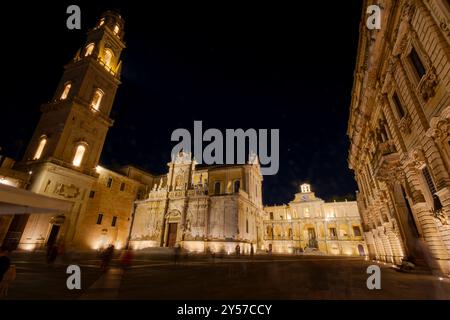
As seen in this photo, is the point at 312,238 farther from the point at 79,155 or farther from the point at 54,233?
the point at 79,155

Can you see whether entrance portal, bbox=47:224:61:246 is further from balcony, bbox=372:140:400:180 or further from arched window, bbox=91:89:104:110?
balcony, bbox=372:140:400:180

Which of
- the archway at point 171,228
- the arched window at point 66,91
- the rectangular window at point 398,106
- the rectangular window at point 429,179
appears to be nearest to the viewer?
the rectangular window at point 429,179

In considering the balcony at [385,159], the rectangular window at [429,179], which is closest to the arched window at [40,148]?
the balcony at [385,159]

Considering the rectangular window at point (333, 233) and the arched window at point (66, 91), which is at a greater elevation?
the arched window at point (66, 91)

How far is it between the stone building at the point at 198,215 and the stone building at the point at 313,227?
56.6 ft

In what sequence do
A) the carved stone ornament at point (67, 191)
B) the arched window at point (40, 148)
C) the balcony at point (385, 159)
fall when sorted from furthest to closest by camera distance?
the arched window at point (40, 148) < the carved stone ornament at point (67, 191) < the balcony at point (385, 159)

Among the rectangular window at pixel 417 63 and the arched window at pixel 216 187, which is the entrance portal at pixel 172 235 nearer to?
the arched window at pixel 216 187

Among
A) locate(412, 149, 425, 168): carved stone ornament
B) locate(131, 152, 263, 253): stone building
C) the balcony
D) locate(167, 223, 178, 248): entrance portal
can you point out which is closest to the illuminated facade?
locate(131, 152, 263, 253): stone building

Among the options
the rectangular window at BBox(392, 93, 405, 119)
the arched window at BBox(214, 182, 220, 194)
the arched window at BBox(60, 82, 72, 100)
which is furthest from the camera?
the arched window at BBox(214, 182, 220, 194)

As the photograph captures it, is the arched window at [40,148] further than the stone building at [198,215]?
No

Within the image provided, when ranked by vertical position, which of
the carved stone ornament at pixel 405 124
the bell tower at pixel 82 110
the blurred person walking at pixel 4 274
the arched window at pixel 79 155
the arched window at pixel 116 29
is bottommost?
the blurred person walking at pixel 4 274

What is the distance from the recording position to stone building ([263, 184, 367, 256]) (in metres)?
47.3

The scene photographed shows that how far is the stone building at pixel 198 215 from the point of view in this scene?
28891 millimetres

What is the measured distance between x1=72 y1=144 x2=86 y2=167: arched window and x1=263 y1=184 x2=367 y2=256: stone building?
43.5 metres
